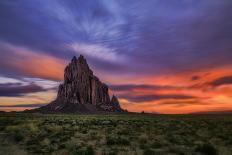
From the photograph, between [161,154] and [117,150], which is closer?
[161,154]

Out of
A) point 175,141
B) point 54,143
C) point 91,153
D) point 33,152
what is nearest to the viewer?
point 91,153

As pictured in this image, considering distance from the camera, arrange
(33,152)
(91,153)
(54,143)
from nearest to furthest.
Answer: (91,153), (33,152), (54,143)

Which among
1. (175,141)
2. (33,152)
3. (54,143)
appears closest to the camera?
(33,152)

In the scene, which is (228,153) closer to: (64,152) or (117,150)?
(117,150)

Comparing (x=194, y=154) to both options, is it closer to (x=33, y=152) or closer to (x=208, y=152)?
(x=208, y=152)

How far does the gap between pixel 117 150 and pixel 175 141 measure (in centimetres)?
633

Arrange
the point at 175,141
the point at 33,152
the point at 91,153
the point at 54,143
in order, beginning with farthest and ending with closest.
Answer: the point at 175,141
the point at 54,143
the point at 33,152
the point at 91,153

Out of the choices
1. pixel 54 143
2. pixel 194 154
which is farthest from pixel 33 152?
pixel 194 154

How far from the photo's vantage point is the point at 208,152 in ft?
49.3

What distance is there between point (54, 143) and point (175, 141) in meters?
9.69

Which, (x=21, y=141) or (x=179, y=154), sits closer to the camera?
(x=179, y=154)

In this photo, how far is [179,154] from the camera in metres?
14.9

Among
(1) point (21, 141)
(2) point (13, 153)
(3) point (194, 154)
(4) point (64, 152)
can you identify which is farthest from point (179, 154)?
Result: (1) point (21, 141)

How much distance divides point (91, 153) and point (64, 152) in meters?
1.95
